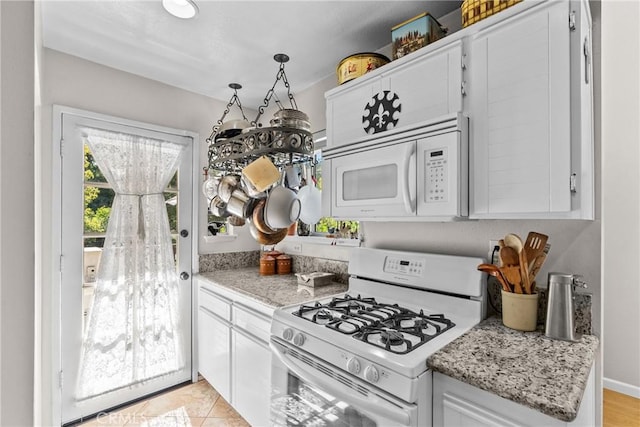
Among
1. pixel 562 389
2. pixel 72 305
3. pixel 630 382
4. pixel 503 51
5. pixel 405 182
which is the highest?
pixel 503 51

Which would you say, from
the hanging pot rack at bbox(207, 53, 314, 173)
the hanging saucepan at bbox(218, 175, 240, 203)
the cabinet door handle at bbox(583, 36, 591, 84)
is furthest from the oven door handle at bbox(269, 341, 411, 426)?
→ the cabinet door handle at bbox(583, 36, 591, 84)

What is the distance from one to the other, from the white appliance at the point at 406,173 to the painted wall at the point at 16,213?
1.23 m

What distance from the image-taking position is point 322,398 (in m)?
1.24

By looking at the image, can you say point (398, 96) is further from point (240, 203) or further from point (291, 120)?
point (240, 203)

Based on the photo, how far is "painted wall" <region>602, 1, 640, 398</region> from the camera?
7.73ft

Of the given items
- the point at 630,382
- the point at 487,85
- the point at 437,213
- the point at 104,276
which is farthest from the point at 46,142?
the point at 630,382

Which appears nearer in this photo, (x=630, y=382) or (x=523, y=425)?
(x=523, y=425)

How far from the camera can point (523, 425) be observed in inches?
34.1

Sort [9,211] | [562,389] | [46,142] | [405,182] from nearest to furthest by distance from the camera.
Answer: [9,211] < [562,389] < [405,182] < [46,142]

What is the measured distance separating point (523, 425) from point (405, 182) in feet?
3.02

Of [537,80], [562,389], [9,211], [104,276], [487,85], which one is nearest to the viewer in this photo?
[9,211]

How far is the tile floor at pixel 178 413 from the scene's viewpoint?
2033 millimetres

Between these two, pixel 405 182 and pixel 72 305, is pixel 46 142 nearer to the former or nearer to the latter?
pixel 72 305

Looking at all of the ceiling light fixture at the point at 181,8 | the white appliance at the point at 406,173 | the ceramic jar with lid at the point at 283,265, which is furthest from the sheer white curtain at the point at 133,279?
the white appliance at the point at 406,173
